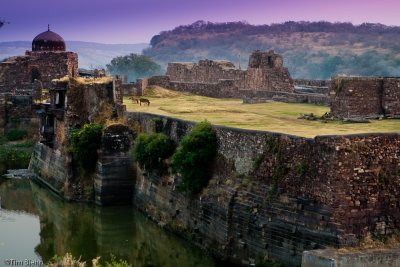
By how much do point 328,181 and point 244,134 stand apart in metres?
3.62

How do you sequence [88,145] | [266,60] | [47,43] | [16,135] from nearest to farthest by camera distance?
1. [88,145]
2. [266,60]
3. [16,135]
4. [47,43]

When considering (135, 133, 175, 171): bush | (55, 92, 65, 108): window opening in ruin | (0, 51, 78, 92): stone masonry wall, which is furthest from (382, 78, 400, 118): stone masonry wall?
(0, 51, 78, 92): stone masonry wall

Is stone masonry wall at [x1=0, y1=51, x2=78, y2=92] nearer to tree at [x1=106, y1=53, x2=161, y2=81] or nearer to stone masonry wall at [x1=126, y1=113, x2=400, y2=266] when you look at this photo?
stone masonry wall at [x1=126, y1=113, x2=400, y2=266]

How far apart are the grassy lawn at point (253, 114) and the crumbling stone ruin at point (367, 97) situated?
0.64 metres

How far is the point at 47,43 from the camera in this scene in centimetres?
5219

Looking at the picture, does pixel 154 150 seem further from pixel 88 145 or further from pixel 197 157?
pixel 88 145

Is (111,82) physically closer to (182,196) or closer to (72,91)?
(72,91)

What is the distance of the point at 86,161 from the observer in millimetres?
27500

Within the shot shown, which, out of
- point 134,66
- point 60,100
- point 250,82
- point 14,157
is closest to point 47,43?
point 14,157

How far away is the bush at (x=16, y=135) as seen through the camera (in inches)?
1650

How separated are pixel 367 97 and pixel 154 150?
21.9 feet

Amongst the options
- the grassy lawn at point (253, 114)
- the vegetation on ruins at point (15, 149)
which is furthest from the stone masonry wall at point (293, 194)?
the vegetation on ruins at point (15, 149)

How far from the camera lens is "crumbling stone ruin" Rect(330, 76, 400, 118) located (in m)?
21.3

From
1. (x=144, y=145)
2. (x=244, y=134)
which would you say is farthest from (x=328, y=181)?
(x=144, y=145)
